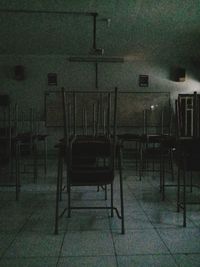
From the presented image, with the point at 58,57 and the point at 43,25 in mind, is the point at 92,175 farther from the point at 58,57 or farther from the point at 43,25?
the point at 58,57


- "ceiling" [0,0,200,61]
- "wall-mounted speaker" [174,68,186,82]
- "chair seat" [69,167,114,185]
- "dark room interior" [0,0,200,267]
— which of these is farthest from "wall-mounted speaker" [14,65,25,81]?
"chair seat" [69,167,114,185]

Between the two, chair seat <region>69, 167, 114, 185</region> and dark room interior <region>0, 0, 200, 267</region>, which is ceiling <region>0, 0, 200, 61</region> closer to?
dark room interior <region>0, 0, 200, 267</region>

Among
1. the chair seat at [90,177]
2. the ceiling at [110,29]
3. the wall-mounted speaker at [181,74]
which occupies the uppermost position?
the ceiling at [110,29]

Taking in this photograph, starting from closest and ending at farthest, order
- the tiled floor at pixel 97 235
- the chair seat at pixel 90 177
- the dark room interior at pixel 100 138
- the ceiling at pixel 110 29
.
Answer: the tiled floor at pixel 97 235, the dark room interior at pixel 100 138, the chair seat at pixel 90 177, the ceiling at pixel 110 29

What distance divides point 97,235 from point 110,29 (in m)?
4.57

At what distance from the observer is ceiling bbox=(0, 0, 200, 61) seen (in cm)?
469

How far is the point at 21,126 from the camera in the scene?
7.71 m

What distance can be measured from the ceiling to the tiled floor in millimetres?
2970

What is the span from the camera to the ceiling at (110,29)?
185 inches

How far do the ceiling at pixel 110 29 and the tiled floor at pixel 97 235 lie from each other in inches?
117

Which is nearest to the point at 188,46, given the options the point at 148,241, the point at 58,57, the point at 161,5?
the point at 161,5

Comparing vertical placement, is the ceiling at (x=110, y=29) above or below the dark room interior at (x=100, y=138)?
above

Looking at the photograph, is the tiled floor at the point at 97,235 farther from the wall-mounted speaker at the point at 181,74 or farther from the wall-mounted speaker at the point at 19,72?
the wall-mounted speaker at the point at 181,74

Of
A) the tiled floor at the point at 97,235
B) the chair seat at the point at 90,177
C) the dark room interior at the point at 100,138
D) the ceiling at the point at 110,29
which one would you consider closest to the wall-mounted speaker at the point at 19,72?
the dark room interior at the point at 100,138
